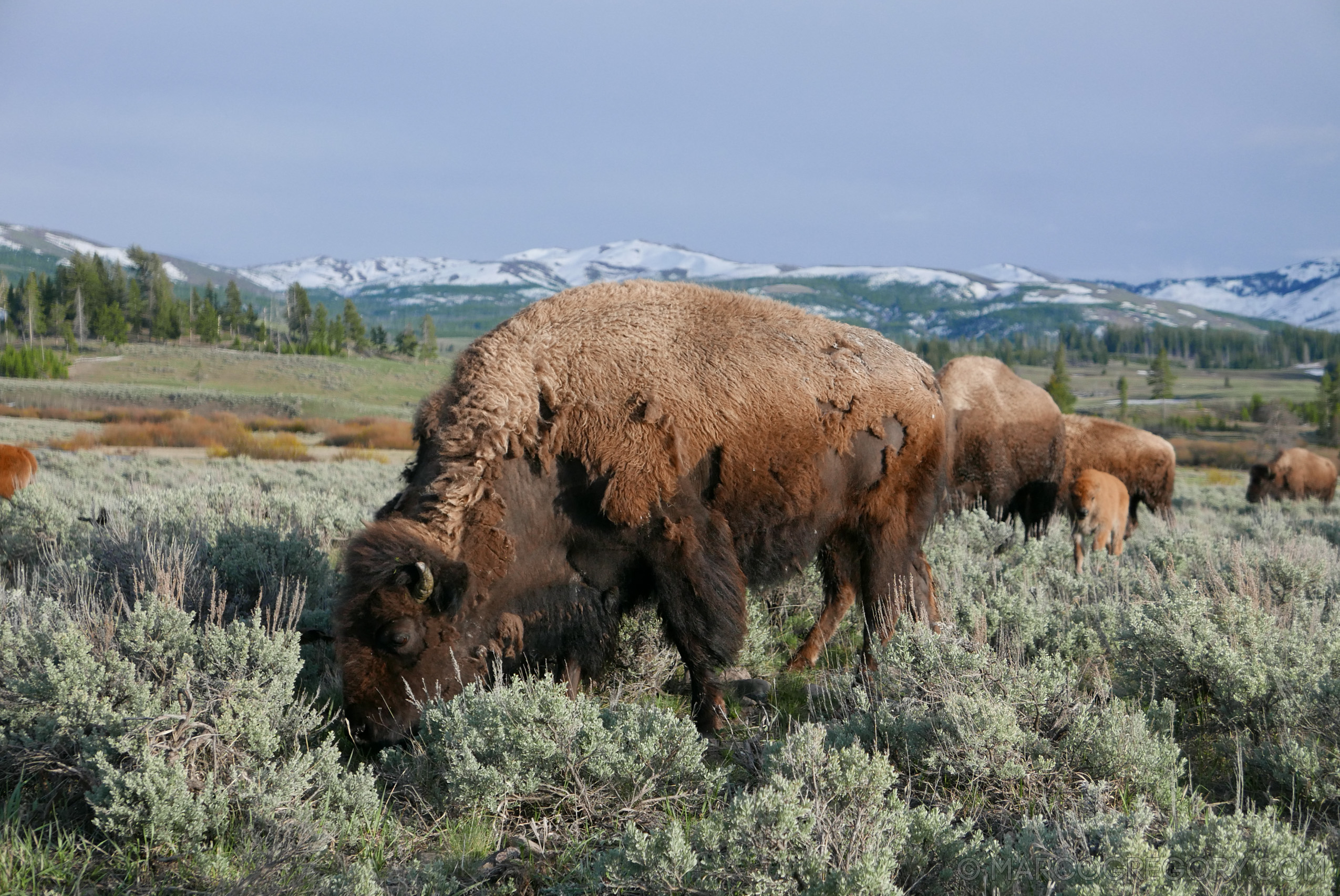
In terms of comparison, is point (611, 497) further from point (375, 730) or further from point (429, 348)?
point (429, 348)

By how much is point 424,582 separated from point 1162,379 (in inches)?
5337

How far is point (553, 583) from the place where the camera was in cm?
457

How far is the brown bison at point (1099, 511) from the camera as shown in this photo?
11.0 meters

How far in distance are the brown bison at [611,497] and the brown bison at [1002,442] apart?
19.2 feet

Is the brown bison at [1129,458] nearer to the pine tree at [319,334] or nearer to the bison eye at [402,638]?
the bison eye at [402,638]

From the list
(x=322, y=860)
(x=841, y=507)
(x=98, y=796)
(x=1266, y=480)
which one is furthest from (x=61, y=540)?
(x=1266, y=480)

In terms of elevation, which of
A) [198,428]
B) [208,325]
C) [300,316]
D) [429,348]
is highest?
[300,316]

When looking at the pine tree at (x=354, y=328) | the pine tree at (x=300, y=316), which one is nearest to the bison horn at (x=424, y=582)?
the pine tree at (x=300, y=316)

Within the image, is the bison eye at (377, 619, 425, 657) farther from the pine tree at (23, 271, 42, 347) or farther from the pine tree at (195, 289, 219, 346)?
the pine tree at (195, 289, 219, 346)

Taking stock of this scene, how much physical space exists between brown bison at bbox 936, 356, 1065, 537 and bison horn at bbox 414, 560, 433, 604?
7.86 meters

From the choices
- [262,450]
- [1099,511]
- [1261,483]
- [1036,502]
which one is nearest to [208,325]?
[262,450]

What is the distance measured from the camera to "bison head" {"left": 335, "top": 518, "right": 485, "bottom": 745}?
400 cm

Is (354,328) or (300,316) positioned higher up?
(300,316)

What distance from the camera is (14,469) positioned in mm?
10633
